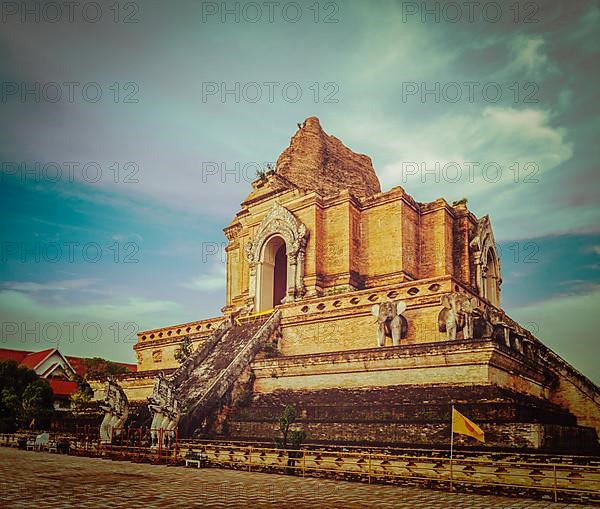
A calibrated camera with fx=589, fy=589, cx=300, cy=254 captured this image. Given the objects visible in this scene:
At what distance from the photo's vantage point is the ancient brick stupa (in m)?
15.3

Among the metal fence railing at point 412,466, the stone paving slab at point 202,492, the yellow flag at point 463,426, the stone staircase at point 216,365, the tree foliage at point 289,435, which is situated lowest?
the stone paving slab at point 202,492

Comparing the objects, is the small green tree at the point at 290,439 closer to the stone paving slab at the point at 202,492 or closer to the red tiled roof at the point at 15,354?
the stone paving slab at the point at 202,492

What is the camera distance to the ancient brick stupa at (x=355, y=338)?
15281mm

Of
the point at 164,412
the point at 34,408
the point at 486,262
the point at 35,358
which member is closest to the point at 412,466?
the point at 164,412

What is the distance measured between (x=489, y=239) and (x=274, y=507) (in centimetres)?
2288

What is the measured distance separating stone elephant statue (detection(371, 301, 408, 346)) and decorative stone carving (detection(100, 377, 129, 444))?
911cm

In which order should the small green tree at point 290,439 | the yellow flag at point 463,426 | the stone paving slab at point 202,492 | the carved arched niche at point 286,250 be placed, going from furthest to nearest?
the carved arched niche at point 286,250
the small green tree at point 290,439
the yellow flag at point 463,426
the stone paving slab at point 202,492

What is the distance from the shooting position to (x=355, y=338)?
22.0m

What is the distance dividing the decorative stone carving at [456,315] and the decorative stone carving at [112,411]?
11.1m

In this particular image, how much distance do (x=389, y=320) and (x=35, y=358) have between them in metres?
43.4

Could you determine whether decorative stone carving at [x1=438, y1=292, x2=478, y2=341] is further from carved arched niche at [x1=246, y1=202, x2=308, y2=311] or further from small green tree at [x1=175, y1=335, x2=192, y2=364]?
small green tree at [x1=175, y1=335, x2=192, y2=364]

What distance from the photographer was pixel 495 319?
21.0m

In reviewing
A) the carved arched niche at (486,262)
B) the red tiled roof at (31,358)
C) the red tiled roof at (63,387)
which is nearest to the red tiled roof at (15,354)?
the red tiled roof at (31,358)

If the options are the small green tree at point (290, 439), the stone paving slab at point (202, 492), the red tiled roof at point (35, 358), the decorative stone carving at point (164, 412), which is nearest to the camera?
the stone paving slab at point (202, 492)
